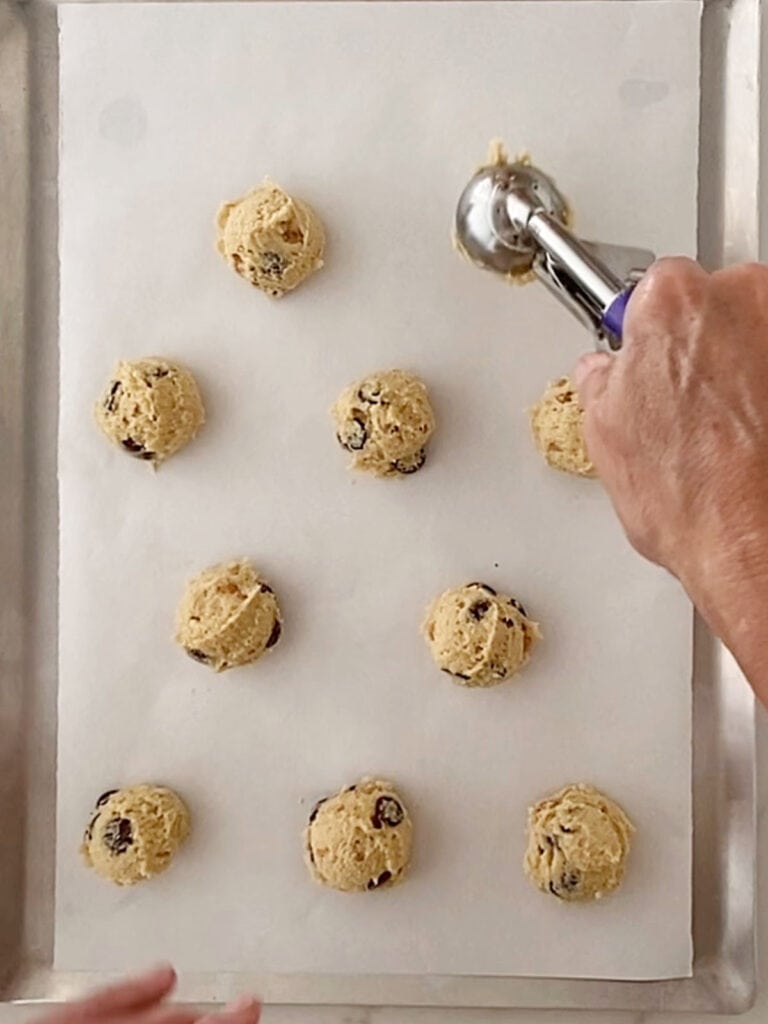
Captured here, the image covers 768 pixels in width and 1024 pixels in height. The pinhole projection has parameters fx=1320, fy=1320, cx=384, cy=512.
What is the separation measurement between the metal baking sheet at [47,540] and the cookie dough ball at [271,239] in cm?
14

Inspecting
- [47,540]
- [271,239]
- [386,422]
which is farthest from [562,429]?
[47,540]

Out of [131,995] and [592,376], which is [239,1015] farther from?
[592,376]

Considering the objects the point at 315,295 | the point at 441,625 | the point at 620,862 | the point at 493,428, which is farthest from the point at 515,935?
the point at 315,295

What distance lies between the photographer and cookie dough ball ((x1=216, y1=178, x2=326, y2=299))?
871mm

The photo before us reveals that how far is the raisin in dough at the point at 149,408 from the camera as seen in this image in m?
0.87

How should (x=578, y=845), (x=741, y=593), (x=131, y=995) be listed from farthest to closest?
(x=578, y=845) < (x=131, y=995) < (x=741, y=593)

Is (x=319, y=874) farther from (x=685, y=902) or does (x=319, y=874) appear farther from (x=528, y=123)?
(x=528, y=123)

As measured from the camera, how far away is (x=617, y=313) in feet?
2.31

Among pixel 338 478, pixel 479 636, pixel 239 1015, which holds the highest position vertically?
pixel 338 478

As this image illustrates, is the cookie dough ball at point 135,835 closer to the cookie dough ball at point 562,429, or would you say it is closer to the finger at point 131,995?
the finger at point 131,995

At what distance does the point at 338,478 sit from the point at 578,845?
0.29 m

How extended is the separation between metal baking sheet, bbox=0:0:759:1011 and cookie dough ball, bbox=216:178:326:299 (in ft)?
0.45

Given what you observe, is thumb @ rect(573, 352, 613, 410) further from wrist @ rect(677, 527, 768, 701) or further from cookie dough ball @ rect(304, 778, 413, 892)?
cookie dough ball @ rect(304, 778, 413, 892)

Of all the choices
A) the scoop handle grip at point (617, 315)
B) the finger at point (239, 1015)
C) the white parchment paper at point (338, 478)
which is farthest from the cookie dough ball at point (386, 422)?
the finger at point (239, 1015)
